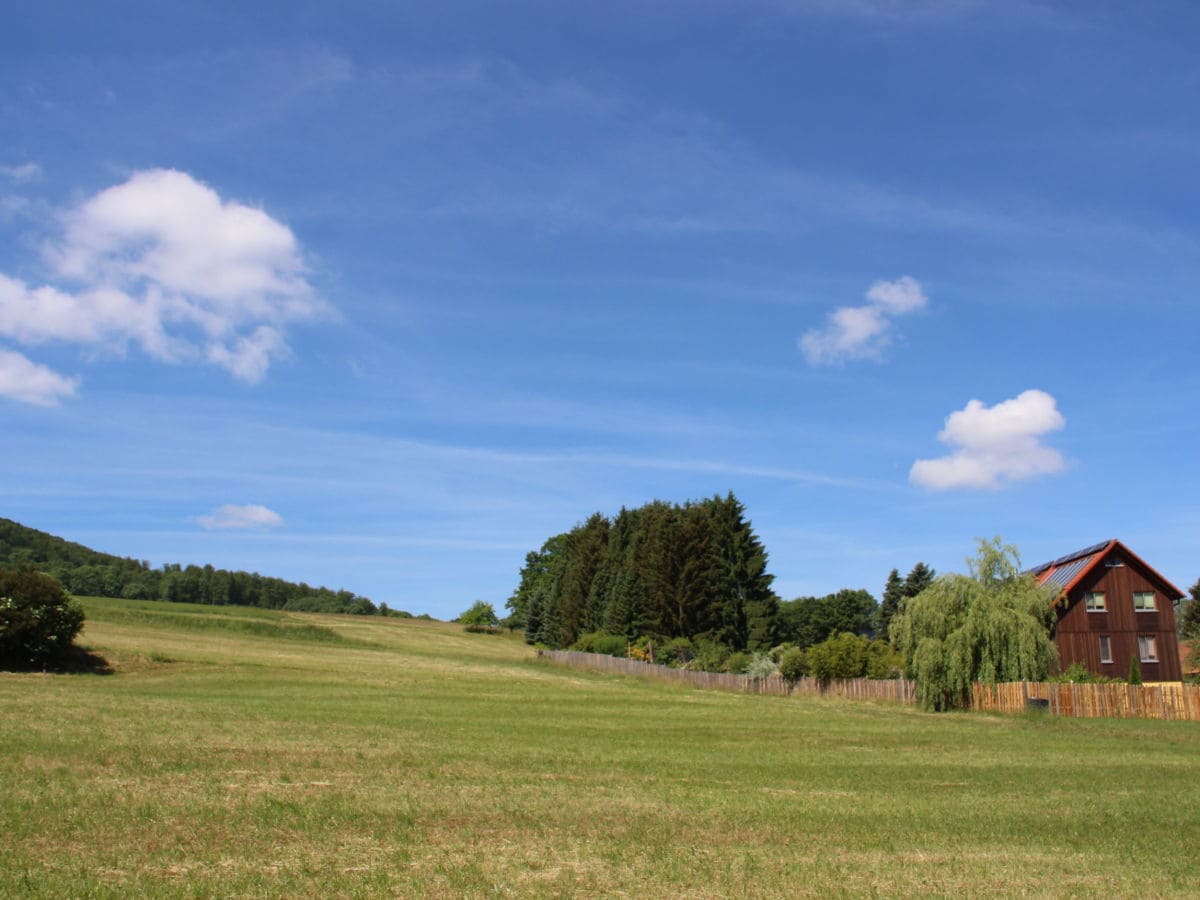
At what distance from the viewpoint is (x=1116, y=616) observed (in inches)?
2450

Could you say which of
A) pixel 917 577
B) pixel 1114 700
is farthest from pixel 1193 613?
pixel 1114 700

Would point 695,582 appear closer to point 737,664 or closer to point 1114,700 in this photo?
point 737,664

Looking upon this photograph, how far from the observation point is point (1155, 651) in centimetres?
6272

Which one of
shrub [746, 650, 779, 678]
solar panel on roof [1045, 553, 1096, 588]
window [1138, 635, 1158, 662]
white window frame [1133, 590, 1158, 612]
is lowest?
shrub [746, 650, 779, 678]

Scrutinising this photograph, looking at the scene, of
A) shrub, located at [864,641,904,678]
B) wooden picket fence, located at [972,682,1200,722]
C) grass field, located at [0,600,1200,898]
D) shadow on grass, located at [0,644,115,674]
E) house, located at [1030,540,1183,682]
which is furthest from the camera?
house, located at [1030,540,1183,682]

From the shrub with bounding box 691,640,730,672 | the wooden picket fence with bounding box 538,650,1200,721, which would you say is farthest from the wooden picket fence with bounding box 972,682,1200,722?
the shrub with bounding box 691,640,730,672

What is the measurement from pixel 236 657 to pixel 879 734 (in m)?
47.0

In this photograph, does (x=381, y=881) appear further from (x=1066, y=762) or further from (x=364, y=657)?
(x=364, y=657)

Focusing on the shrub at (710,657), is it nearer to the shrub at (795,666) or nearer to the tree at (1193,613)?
the shrub at (795,666)

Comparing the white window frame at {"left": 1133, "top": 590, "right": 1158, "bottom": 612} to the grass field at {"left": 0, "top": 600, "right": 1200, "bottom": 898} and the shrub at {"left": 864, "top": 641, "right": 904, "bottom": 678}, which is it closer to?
the shrub at {"left": 864, "top": 641, "right": 904, "bottom": 678}

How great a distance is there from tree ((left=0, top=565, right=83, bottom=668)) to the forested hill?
89898 mm

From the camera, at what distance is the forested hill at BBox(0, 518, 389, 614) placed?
150750 millimetres

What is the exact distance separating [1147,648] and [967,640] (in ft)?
76.8

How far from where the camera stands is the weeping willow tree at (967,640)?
4747 cm
